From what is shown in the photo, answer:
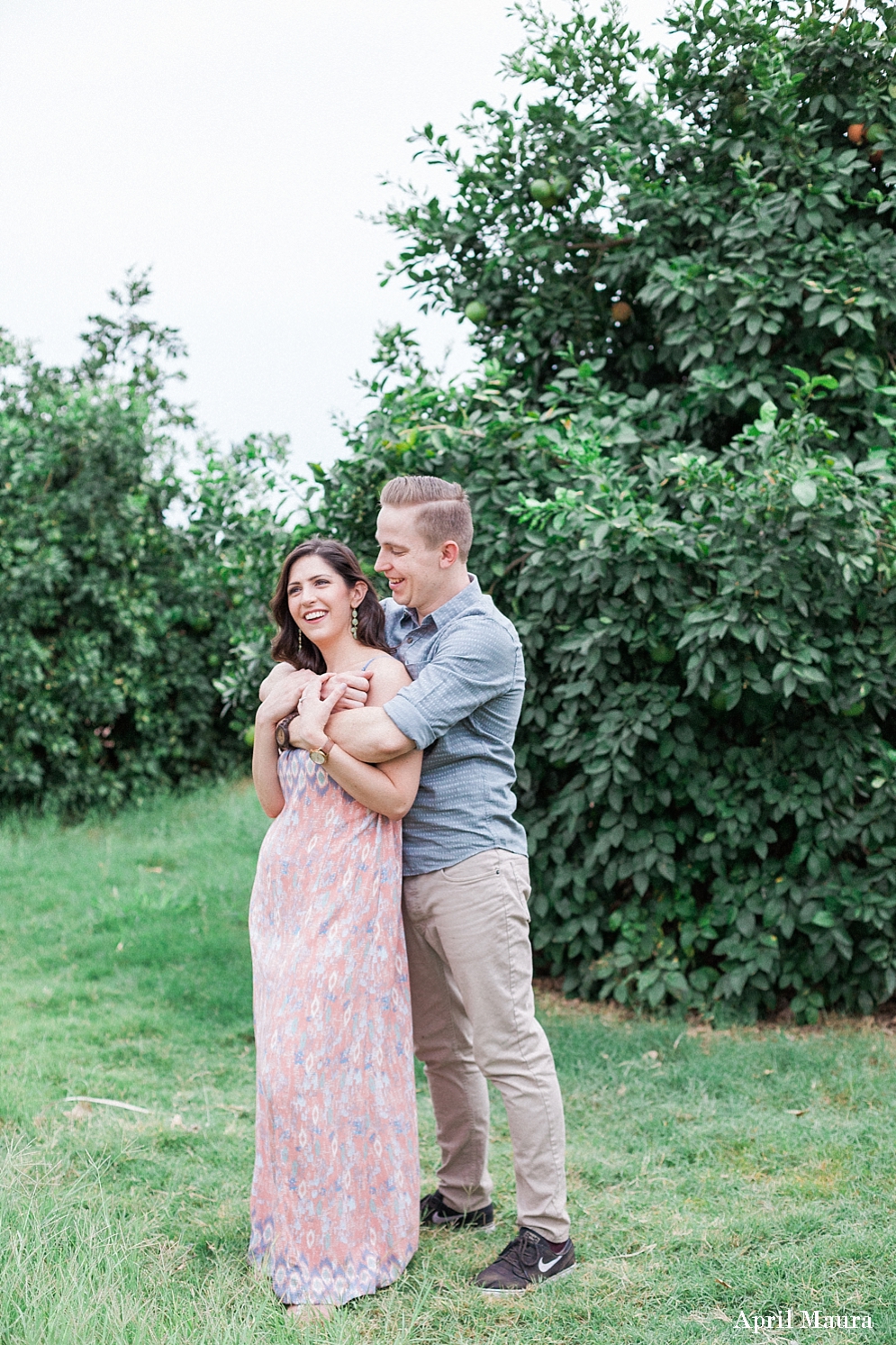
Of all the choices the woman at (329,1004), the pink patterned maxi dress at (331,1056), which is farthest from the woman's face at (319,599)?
the pink patterned maxi dress at (331,1056)

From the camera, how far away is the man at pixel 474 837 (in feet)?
9.69

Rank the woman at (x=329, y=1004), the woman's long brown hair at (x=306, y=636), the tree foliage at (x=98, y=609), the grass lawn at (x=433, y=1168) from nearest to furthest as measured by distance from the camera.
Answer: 1. the grass lawn at (x=433, y=1168)
2. the woman at (x=329, y=1004)
3. the woman's long brown hair at (x=306, y=636)
4. the tree foliage at (x=98, y=609)

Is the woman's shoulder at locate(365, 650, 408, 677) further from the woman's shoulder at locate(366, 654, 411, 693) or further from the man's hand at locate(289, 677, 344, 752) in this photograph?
the man's hand at locate(289, 677, 344, 752)

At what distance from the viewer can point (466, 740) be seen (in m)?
3.04

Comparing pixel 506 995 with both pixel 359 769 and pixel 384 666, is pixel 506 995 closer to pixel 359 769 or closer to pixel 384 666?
pixel 359 769

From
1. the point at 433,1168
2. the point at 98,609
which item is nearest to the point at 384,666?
the point at 433,1168

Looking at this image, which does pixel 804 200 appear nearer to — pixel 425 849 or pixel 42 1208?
pixel 425 849

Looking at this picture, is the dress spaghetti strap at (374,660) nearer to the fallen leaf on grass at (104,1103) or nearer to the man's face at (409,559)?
the man's face at (409,559)

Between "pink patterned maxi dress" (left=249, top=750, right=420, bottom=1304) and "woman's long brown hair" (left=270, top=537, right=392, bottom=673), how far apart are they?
12.1 inches

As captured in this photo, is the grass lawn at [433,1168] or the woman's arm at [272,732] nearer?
the grass lawn at [433,1168]

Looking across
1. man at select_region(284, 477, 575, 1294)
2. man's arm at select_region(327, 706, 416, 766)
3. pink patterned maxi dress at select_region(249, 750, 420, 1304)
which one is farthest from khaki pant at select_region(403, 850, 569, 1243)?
man's arm at select_region(327, 706, 416, 766)

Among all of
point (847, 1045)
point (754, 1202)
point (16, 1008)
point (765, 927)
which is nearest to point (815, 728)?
point (765, 927)

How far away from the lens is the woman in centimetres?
288

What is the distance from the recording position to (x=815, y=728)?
191 inches
